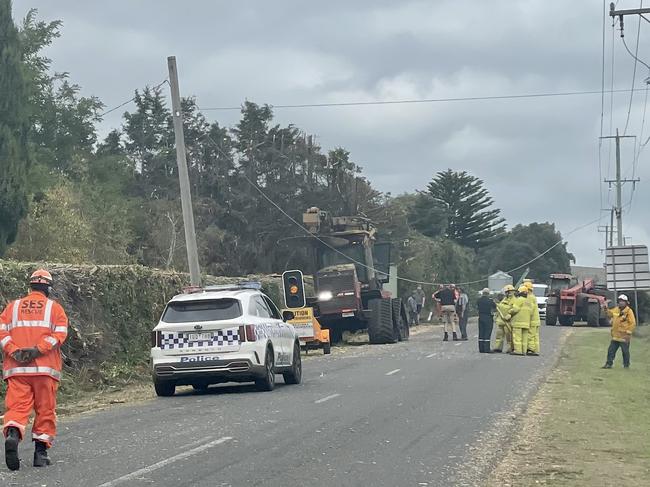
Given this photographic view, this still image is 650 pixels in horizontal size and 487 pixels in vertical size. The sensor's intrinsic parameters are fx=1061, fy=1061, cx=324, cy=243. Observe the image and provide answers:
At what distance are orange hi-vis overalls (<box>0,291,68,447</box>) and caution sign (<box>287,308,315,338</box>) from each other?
18482 mm

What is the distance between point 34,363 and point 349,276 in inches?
851

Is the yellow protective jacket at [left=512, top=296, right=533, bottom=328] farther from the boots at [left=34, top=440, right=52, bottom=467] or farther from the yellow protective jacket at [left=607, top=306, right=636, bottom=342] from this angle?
the boots at [left=34, top=440, right=52, bottom=467]

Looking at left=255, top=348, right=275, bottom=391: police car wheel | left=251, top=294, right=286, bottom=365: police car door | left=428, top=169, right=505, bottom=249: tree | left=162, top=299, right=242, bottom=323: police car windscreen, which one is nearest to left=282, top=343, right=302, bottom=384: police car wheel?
left=251, top=294, right=286, bottom=365: police car door

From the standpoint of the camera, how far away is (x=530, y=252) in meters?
114

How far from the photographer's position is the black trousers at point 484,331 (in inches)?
1081

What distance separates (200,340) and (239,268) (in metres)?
→ 43.9

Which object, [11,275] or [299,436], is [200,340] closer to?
[11,275]

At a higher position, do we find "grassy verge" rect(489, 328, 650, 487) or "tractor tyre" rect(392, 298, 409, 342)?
"tractor tyre" rect(392, 298, 409, 342)

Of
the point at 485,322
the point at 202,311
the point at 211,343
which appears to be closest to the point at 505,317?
the point at 485,322

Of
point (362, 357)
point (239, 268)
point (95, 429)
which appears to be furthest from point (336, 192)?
point (95, 429)

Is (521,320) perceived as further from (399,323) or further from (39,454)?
(39,454)

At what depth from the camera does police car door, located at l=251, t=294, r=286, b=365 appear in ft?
57.5

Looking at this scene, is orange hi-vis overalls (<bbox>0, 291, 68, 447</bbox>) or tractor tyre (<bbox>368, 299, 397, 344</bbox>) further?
tractor tyre (<bbox>368, 299, 397, 344</bbox>)

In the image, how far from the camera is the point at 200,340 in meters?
16.8
